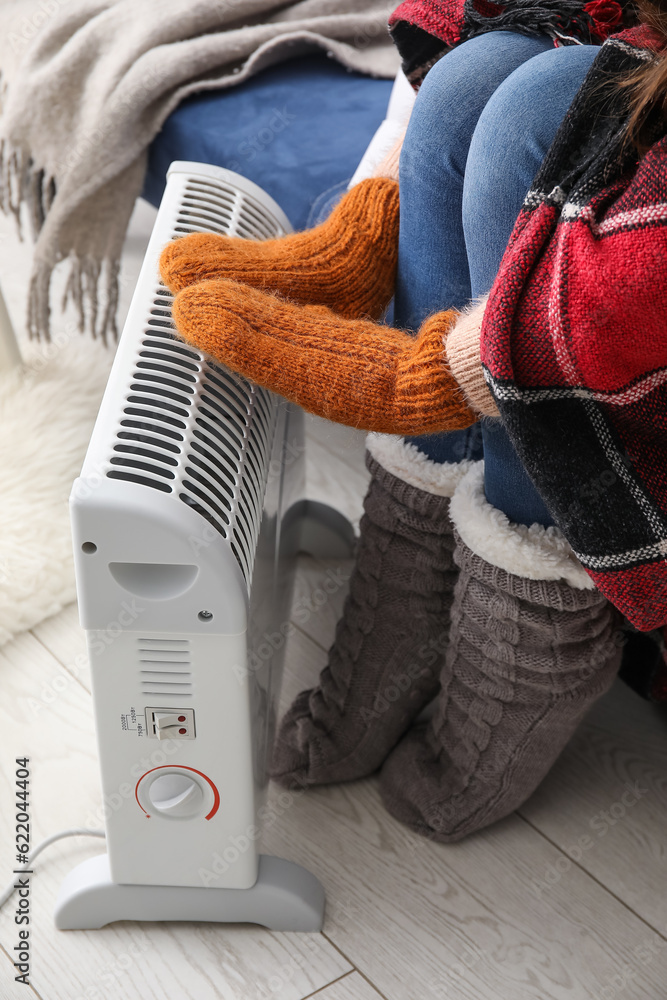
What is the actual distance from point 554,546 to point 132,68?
2.85 ft

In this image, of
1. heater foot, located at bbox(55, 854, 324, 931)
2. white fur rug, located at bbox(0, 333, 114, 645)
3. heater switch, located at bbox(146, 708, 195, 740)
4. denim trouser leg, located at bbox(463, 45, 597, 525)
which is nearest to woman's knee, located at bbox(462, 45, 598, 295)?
denim trouser leg, located at bbox(463, 45, 597, 525)

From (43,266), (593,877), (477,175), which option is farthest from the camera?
(43,266)

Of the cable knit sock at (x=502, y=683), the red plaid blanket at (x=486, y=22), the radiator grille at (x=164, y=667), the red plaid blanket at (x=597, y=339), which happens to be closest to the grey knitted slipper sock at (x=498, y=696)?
the cable knit sock at (x=502, y=683)

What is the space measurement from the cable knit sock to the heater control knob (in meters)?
0.22

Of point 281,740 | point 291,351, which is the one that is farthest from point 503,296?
point 281,740

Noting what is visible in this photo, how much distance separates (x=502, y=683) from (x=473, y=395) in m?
0.26

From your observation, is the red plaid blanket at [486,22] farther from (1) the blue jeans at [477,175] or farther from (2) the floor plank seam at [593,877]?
(2) the floor plank seam at [593,877]

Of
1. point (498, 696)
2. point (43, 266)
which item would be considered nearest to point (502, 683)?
point (498, 696)

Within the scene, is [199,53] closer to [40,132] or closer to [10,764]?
[40,132]

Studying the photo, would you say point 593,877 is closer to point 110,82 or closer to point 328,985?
point 328,985

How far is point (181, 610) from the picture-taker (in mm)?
552

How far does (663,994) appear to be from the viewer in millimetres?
674

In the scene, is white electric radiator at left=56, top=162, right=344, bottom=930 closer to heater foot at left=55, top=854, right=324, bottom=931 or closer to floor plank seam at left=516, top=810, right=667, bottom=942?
heater foot at left=55, top=854, right=324, bottom=931

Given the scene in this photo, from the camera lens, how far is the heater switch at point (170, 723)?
600 mm
